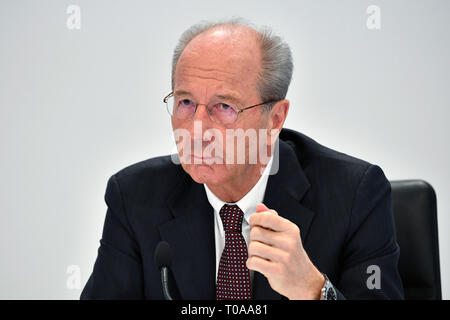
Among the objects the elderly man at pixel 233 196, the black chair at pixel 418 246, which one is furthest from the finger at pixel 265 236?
the black chair at pixel 418 246

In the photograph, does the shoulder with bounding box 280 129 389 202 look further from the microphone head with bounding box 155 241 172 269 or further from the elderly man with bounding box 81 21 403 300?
the microphone head with bounding box 155 241 172 269

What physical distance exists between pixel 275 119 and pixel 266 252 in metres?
0.53

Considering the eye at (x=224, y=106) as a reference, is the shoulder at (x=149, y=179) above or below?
below

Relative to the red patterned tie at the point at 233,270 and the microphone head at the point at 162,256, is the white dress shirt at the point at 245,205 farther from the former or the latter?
the microphone head at the point at 162,256

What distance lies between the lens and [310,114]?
108 inches

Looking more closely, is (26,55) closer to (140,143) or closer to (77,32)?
(77,32)

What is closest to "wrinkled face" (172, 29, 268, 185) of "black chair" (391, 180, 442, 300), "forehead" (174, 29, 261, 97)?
"forehead" (174, 29, 261, 97)

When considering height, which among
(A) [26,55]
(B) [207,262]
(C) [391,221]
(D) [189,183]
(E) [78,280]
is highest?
(A) [26,55]

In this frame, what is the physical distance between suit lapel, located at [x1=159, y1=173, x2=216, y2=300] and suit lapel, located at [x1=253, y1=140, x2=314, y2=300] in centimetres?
15

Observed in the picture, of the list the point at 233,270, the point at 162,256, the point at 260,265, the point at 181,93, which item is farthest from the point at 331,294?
the point at 181,93

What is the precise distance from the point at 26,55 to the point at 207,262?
5.56ft

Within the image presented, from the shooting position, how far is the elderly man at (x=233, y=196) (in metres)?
1.47

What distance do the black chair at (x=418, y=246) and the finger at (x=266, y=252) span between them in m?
0.78
